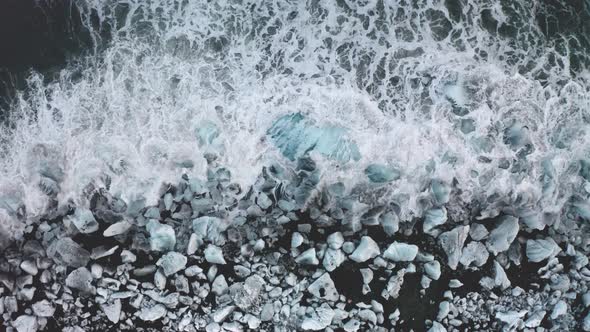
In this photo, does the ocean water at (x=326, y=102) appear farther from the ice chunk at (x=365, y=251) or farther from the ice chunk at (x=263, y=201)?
the ice chunk at (x=365, y=251)

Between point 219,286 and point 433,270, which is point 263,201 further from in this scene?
point 433,270

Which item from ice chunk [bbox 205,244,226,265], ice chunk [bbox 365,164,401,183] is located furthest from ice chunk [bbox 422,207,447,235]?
ice chunk [bbox 205,244,226,265]

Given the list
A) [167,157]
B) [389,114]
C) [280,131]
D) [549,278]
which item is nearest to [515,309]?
[549,278]

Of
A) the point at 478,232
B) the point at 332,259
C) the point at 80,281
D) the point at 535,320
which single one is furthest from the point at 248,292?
the point at 535,320

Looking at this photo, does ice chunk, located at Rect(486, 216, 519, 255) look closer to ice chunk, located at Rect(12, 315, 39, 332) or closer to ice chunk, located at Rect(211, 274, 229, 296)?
ice chunk, located at Rect(211, 274, 229, 296)

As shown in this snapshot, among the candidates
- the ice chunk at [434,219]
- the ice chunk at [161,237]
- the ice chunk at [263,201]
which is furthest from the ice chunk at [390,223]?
the ice chunk at [161,237]
